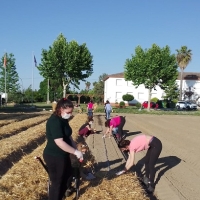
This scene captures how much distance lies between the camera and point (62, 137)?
459cm

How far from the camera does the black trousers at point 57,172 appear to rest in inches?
184

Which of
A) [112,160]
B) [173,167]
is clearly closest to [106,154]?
[112,160]

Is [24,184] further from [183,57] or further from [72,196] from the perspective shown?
[183,57]

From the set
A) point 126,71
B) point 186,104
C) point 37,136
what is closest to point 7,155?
point 37,136

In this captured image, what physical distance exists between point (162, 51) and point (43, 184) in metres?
46.9

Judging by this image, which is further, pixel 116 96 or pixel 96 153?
pixel 116 96

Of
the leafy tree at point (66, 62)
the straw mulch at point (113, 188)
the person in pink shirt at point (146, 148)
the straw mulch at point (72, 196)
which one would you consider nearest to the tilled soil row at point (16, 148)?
the straw mulch at point (72, 196)

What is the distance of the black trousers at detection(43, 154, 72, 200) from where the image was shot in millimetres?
→ 4680

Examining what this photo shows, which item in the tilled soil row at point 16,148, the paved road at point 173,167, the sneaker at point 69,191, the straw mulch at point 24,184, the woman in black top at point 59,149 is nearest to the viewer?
A: the woman in black top at point 59,149

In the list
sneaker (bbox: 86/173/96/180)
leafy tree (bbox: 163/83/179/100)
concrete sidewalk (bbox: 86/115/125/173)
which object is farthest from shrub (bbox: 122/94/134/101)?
sneaker (bbox: 86/173/96/180)

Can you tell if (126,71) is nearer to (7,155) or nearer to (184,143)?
(184,143)

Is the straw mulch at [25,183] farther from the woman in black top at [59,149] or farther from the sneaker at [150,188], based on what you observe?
the sneaker at [150,188]

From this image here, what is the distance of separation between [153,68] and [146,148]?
1700 inches

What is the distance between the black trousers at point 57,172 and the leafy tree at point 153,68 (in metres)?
45.6
